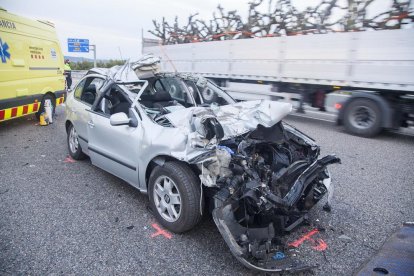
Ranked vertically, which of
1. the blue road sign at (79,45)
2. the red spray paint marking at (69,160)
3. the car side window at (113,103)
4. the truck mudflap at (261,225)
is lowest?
the red spray paint marking at (69,160)

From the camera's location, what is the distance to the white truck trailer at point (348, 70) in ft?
21.2

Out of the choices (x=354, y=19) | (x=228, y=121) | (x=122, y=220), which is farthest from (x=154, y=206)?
(x=354, y=19)

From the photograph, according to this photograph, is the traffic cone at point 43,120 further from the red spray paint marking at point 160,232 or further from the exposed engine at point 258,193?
the exposed engine at point 258,193

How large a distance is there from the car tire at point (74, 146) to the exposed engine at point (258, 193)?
110 inches

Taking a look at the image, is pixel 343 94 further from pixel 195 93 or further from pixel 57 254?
pixel 57 254

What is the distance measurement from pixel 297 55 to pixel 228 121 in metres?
6.00

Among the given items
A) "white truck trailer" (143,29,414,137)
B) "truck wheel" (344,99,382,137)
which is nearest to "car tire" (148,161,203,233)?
"white truck trailer" (143,29,414,137)

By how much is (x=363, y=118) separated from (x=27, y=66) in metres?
8.12

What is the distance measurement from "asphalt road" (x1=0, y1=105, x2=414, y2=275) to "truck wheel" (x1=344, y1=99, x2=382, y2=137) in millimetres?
2080

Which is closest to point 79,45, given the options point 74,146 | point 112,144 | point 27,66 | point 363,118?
point 27,66

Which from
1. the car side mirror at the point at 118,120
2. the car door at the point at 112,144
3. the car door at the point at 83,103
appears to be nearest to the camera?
the car side mirror at the point at 118,120

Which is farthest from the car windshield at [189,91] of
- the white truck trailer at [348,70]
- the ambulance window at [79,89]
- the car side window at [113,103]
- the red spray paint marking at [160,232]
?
the white truck trailer at [348,70]

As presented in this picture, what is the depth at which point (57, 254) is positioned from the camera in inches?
100

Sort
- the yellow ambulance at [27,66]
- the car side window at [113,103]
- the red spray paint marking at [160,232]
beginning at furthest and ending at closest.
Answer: the yellow ambulance at [27,66], the car side window at [113,103], the red spray paint marking at [160,232]
